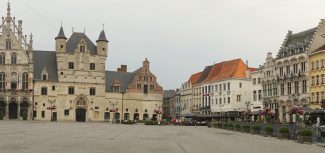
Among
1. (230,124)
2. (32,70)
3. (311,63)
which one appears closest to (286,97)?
(311,63)

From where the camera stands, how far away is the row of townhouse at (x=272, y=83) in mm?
70938

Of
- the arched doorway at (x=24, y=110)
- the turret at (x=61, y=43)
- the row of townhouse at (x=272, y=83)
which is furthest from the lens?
the turret at (x=61, y=43)

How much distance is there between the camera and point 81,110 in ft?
339

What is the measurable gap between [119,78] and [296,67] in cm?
5051

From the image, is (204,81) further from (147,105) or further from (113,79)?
(113,79)

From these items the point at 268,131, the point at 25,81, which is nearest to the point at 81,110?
the point at 25,81

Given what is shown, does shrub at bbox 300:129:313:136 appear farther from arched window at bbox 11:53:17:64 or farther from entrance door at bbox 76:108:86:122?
arched window at bbox 11:53:17:64

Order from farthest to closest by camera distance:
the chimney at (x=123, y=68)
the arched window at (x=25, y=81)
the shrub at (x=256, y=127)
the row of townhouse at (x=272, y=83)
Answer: the chimney at (x=123, y=68)
the arched window at (x=25, y=81)
the row of townhouse at (x=272, y=83)
the shrub at (x=256, y=127)

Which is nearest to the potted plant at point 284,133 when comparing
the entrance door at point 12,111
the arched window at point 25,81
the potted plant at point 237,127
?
the potted plant at point 237,127

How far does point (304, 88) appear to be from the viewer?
72.4m

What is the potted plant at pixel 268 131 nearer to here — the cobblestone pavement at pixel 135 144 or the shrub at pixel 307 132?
the cobblestone pavement at pixel 135 144

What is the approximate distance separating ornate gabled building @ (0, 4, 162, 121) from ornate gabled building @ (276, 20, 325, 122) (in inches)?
1010

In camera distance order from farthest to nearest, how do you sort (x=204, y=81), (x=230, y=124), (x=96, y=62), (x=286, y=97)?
(x=204, y=81)
(x=96, y=62)
(x=286, y=97)
(x=230, y=124)

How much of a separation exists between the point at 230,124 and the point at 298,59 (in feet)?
64.7
